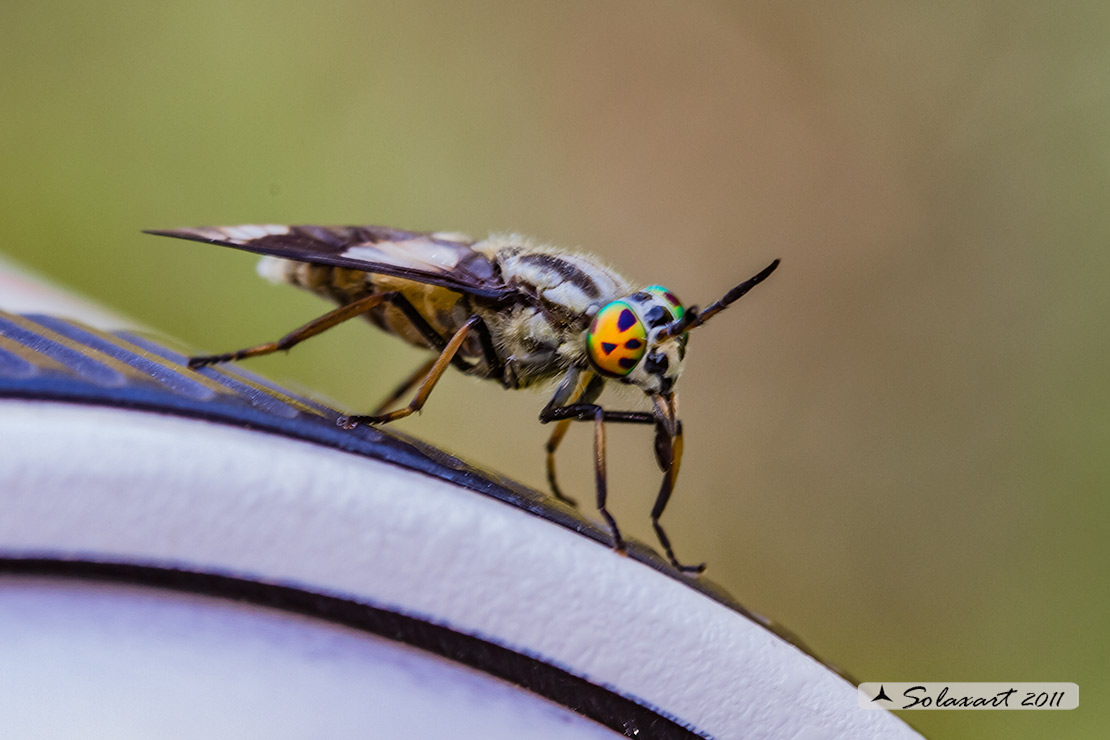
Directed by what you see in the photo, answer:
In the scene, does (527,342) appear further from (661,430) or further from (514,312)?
(661,430)

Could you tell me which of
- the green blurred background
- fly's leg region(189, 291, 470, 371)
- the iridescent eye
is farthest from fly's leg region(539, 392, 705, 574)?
the green blurred background

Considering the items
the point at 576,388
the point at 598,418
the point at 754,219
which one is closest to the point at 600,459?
the point at 598,418

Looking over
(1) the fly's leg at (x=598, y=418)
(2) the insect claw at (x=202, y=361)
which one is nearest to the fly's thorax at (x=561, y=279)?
(1) the fly's leg at (x=598, y=418)

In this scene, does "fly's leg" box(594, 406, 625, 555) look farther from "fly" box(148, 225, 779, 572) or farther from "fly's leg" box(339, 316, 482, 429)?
"fly's leg" box(339, 316, 482, 429)

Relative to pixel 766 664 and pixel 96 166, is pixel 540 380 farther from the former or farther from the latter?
pixel 96 166

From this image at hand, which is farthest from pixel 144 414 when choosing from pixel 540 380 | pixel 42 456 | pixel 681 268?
pixel 681 268

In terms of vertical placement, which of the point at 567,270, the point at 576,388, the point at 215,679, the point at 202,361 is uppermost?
the point at 567,270
